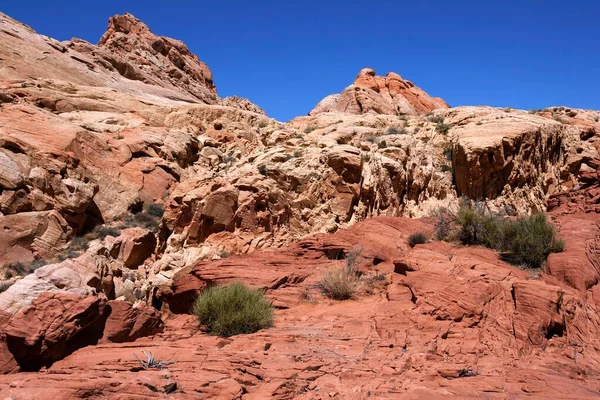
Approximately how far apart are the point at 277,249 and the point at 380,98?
62.2 ft

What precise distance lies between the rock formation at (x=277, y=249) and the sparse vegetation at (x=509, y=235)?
472 millimetres

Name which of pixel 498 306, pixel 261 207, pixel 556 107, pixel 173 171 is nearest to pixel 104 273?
pixel 261 207

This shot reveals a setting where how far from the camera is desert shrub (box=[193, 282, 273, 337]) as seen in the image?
25.1 ft

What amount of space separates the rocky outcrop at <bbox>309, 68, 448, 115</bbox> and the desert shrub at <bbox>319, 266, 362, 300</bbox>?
1767 centimetres

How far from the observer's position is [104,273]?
8.82 m

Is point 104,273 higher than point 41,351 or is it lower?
higher

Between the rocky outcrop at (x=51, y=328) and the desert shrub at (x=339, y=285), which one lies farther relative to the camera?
the desert shrub at (x=339, y=285)

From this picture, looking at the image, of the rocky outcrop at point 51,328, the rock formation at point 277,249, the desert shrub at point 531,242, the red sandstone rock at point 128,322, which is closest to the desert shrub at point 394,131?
the rock formation at point 277,249

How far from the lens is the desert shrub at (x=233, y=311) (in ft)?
25.1

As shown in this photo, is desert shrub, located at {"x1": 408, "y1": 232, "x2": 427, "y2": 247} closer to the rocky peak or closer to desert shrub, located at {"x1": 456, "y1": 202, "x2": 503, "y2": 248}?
desert shrub, located at {"x1": 456, "y1": 202, "x2": 503, "y2": 248}

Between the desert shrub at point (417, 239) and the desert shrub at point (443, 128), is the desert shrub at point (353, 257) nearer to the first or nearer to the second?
the desert shrub at point (417, 239)

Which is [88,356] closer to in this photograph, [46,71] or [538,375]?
[538,375]

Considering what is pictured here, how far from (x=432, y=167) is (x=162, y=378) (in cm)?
1307

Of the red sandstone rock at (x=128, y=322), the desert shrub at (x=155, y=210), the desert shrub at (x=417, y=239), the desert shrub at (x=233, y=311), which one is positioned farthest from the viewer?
the desert shrub at (x=155, y=210)
